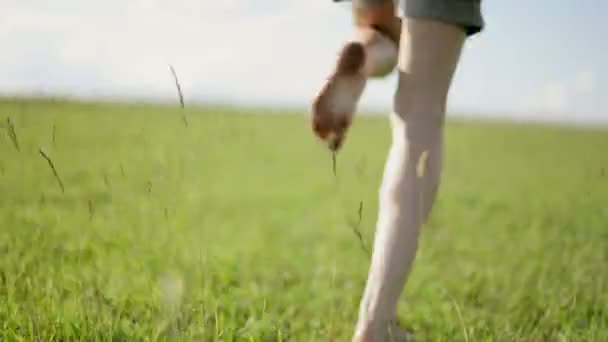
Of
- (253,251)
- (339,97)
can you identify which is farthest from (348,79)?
(253,251)

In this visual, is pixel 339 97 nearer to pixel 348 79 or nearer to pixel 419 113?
pixel 348 79

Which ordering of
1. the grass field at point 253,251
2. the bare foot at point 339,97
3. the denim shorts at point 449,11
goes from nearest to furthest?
the denim shorts at point 449,11 → the bare foot at point 339,97 → the grass field at point 253,251

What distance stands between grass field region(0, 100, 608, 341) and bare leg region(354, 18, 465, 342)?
0.30 meters

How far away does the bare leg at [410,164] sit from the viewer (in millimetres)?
1676

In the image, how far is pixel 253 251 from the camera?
4.88 metres

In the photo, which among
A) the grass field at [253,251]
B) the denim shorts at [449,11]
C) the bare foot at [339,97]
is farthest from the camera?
the grass field at [253,251]

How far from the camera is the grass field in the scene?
83.7 inches

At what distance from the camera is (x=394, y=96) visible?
1.78 meters

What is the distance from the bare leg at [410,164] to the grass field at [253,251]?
0.99ft

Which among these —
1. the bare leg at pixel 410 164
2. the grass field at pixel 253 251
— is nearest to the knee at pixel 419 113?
the bare leg at pixel 410 164

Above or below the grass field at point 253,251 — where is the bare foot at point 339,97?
above

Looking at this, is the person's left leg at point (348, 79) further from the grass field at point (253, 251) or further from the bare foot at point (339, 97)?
the grass field at point (253, 251)

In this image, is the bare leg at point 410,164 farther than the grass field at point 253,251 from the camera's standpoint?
No

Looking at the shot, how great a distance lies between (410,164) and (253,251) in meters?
3.31
